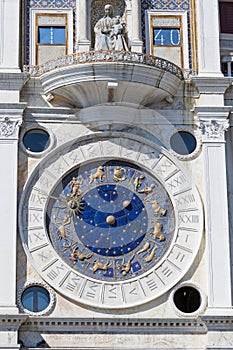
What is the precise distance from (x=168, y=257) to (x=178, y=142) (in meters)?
1.87

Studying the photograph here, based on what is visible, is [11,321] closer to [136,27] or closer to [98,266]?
[98,266]

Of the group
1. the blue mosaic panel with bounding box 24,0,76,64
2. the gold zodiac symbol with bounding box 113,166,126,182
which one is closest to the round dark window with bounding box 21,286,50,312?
the gold zodiac symbol with bounding box 113,166,126,182

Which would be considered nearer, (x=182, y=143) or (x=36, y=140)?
(x=36, y=140)

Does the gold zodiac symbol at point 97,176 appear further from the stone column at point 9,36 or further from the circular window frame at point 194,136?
the stone column at point 9,36

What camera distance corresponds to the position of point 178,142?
2195cm

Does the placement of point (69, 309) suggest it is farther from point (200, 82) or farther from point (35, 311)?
point (200, 82)

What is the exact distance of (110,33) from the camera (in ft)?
73.0

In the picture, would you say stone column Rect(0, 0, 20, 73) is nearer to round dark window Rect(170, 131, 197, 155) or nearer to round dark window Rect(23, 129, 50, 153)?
round dark window Rect(23, 129, 50, 153)

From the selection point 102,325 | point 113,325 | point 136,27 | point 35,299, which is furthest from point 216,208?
point 136,27

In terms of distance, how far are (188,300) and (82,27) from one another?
15.2 ft

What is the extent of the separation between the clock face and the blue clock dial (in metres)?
0.01

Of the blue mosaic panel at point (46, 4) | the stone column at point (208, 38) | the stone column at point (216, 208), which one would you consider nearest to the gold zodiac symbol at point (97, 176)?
the stone column at point (216, 208)

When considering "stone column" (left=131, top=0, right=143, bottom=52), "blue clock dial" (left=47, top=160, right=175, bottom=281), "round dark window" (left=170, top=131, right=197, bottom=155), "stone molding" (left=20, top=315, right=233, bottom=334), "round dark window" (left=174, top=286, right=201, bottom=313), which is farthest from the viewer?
"stone column" (left=131, top=0, right=143, bottom=52)

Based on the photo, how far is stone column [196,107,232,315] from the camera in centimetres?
2094
